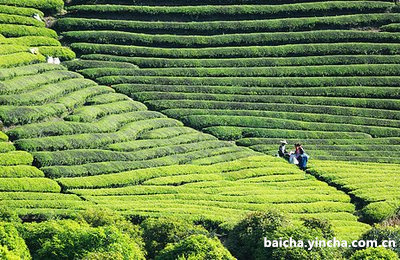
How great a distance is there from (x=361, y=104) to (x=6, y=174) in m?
35.1

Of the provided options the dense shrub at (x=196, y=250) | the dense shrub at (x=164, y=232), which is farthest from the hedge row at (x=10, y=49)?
the dense shrub at (x=196, y=250)

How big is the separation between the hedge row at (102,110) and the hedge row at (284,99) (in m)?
2.53

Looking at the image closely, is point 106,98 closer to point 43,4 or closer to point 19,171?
point 19,171

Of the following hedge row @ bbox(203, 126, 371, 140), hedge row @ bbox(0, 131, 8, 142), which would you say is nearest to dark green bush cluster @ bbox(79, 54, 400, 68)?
hedge row @ bbox(203, 126, 371, 140)

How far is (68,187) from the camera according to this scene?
5488 centimetres

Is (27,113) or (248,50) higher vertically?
(248,50)

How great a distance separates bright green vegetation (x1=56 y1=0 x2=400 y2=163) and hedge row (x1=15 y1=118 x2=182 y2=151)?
14.2 feet

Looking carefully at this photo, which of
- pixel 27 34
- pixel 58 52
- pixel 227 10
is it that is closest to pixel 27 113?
pixel 58 52

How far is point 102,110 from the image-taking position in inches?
2709

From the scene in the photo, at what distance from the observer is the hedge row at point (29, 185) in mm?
52625

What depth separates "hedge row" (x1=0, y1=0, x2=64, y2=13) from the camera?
8438 cm

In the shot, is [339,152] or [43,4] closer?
[339,152]

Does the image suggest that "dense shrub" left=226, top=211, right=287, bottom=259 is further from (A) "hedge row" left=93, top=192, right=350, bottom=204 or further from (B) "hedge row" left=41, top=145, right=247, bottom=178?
(B) "hedge row" left=41, top=145, right=247, bottom=178

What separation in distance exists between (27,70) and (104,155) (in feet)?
46.8
